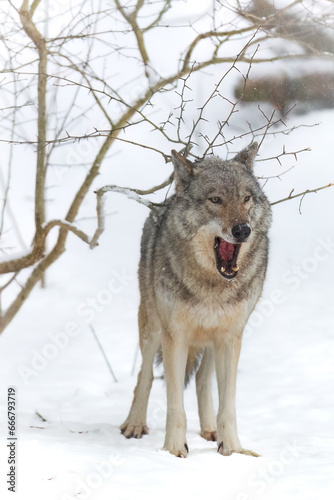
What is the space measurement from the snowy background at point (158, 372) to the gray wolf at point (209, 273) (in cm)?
38

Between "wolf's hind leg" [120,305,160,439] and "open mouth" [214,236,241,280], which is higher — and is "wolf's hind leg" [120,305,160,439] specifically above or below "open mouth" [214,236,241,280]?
below

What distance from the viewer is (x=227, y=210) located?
4.20 meters

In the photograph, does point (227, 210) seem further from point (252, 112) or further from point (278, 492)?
point (252, 112)

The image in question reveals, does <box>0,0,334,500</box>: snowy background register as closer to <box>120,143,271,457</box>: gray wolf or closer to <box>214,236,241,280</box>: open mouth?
<box>120,143,271,457</box>: gray wolf

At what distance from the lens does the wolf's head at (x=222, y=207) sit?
4156 millimetres
